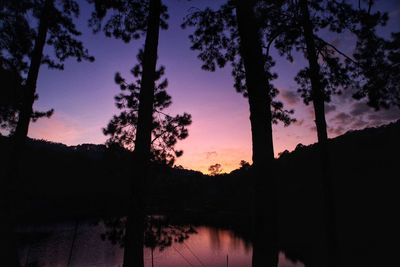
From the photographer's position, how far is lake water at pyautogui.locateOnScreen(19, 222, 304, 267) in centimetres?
3722

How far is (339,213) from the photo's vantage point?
60.7 m

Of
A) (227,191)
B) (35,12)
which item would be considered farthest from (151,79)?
(227,191)

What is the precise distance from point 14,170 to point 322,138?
28.8 ft

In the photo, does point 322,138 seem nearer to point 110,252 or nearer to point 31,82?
point 31,82

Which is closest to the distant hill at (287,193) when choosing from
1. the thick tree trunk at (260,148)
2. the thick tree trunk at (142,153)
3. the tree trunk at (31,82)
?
the thick tree trunk at (260,148)

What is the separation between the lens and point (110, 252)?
139 ft

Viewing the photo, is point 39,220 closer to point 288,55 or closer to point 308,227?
point 308,227

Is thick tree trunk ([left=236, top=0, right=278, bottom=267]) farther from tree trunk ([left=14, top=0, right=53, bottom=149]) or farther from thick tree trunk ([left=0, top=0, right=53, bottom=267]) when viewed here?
tree trunk ([left=14, top=0, right=53, bottom=149])

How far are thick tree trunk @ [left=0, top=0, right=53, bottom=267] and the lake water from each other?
72.4ft

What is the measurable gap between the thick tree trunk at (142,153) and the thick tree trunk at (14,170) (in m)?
4.08

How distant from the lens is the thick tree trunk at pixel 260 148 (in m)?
4.02

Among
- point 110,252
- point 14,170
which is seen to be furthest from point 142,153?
point 110,252

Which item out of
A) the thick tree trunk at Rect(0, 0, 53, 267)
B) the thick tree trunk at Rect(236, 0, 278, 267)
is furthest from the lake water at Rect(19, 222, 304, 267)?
the thick tree trunk at Rect(236, 0, 278, 267)

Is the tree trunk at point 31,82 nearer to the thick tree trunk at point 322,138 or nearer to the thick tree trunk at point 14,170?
the thick tree trunk at point 14,170
